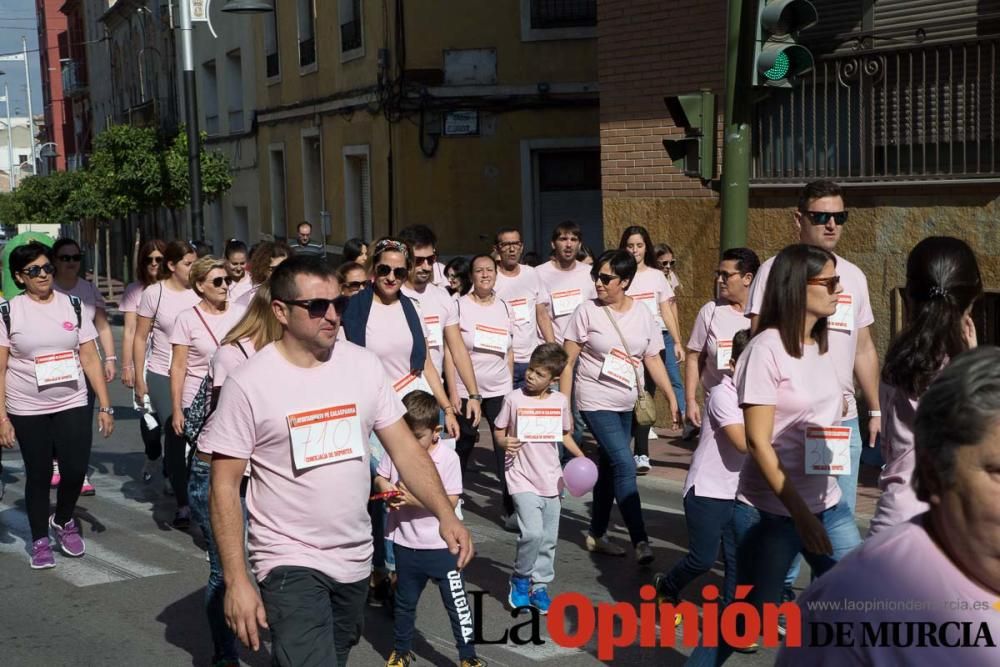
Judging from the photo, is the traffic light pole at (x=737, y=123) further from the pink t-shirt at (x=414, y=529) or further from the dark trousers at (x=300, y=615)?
the dark trousers at (x=300, y=615)

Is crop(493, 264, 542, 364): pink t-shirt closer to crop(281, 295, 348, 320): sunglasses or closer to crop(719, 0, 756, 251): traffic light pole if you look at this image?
crop(719, 0, 756, 251): traffic light pole

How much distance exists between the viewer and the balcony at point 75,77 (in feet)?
201

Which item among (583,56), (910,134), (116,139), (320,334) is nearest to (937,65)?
(910,134)

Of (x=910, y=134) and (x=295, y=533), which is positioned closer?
(x=295, y=533)

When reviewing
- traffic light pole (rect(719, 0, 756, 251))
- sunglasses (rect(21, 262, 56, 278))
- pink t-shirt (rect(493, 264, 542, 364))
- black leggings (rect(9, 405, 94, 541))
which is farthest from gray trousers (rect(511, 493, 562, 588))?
pink t-shirt (rect(493, 264, 542, 364))

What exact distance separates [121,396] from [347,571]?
12402 mm

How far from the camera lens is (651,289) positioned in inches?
404

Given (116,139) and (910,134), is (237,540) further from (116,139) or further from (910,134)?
(116,139)

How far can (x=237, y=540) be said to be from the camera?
13.6 ft

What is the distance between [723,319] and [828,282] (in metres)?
2.95

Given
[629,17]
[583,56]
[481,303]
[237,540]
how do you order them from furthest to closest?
[583,56] → [629,17] → [481,303] → [237,540]

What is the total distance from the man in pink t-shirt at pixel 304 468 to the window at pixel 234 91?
90.0 feet

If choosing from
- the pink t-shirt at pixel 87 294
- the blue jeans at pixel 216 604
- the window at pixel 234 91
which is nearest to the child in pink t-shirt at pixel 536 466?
the blue jeans at pixel 216 604

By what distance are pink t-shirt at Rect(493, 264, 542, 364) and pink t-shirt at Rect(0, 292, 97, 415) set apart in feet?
11.2
